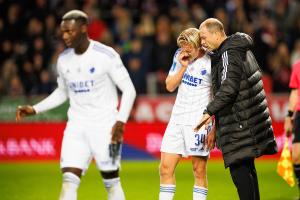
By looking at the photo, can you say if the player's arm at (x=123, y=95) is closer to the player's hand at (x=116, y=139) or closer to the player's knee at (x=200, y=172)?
the player's hand at (x=116, y=139)

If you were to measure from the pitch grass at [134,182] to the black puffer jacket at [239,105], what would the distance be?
316 centimetres

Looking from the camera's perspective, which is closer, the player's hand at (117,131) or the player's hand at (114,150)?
the player's hand at (117,131)

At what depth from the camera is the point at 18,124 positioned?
1588 cm

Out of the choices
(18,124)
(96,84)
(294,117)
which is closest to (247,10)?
(18,124)

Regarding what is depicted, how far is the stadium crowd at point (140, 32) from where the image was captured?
54.5 feet

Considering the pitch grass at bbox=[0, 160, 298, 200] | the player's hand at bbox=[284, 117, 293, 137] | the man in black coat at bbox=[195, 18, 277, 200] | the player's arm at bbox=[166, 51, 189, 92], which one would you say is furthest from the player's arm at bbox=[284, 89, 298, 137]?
the player's arm at bbox=[166, 51, 189, 92]

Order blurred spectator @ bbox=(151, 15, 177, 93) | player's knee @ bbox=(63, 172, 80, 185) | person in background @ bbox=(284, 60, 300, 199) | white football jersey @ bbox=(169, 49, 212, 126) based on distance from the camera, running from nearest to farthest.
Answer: player's knee @ bbox=(63, 172, 80, 185), white football jersey @ bbox=(169, 49, 212, 126), person in background @ bbox=(284, 60, 300, 199), blurred spectator @ bbox=(151, 15, 177, 93)

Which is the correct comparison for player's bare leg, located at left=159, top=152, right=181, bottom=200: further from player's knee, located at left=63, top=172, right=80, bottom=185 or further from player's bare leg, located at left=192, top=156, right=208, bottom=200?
player's knee, located at left=63, top=172, right=80, bottom=185

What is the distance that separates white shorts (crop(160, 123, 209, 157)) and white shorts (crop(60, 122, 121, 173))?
624 mm

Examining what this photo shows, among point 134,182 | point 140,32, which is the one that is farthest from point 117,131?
point 140,32

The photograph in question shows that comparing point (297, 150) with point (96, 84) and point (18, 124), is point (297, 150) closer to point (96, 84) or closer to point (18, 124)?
point (96, 84)

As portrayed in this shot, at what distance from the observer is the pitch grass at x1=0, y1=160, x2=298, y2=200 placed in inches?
433

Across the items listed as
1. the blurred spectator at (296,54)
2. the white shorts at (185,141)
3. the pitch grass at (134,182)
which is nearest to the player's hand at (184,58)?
the white shorts at (185,141)

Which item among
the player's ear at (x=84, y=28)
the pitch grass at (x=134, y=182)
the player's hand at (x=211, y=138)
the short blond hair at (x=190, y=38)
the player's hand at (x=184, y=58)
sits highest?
the player's ear at (x=84, y=28)
